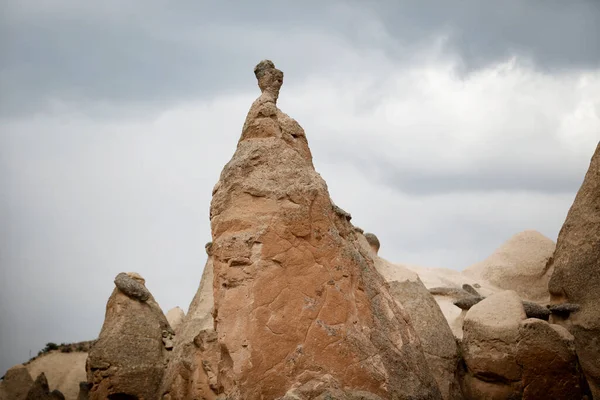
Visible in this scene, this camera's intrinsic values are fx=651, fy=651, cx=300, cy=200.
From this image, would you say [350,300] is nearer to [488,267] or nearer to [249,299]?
[249,299]

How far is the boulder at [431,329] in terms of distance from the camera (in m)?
12.0

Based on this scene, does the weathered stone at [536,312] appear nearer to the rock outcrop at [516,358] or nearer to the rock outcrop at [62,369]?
the rock outcrop at [516,358]

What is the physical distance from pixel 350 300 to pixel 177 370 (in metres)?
5.88

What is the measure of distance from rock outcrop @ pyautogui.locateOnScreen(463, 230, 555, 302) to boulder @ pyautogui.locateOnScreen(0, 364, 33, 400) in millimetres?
13929

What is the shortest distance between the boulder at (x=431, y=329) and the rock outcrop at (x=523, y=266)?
7.39 m

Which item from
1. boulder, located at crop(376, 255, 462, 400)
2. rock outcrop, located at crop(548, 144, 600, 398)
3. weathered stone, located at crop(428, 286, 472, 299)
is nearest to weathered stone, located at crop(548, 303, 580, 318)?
rock outcrop, located at crop(548, 144, 600, 398)

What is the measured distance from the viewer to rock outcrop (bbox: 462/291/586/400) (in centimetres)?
1099

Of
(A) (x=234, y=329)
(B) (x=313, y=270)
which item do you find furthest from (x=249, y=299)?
(B) (x=313, y=270)

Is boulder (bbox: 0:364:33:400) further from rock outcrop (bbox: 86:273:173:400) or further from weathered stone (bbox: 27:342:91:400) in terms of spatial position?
rock outcrop (bbox: 86:273:173:400)

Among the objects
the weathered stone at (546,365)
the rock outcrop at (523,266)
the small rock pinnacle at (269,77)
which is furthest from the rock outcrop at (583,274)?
the small rock pinnacle at (269,77)

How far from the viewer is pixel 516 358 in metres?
11.1

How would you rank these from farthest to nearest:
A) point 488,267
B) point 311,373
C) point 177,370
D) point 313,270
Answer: point 488,267
point 177,370
point 313,270
point 311,373

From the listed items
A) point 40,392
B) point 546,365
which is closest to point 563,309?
point 546,365

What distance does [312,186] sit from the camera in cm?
852
